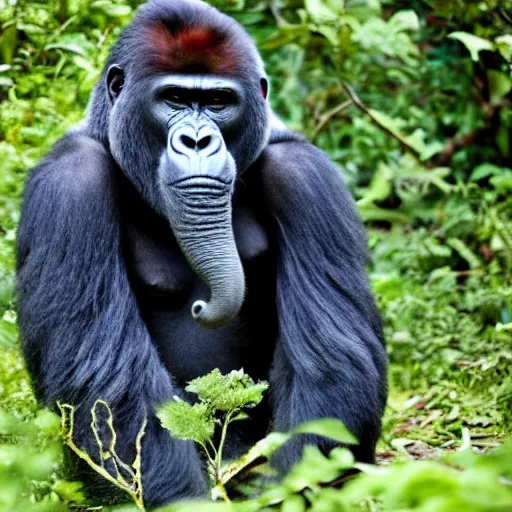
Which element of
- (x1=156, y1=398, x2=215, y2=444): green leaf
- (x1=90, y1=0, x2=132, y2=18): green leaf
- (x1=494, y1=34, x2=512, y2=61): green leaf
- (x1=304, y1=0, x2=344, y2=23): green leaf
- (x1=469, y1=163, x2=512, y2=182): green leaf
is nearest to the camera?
(x1=156, y1=398, x2=215, y2=444): green leaf

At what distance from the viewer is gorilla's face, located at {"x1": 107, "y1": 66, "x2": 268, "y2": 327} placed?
3205 millimetres

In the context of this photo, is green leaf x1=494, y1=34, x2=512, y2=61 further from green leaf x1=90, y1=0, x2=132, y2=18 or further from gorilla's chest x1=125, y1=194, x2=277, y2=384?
green leaf x1=90, y1=0, x2=132, y2=18

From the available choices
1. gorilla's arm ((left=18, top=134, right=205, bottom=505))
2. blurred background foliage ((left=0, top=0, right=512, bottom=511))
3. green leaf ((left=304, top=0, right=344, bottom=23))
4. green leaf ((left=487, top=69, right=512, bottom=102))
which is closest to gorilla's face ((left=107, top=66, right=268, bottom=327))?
gorilla's arm ((left=18, top=134, right=205, bottom=505))

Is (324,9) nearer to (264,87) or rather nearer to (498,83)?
(498,83)

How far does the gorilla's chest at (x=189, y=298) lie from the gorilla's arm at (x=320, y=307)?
15cm

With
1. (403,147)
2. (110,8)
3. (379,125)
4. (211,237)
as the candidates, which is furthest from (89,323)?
(403,147)

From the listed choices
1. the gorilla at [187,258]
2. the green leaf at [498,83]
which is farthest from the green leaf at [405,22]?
the gorilla at [187,258]

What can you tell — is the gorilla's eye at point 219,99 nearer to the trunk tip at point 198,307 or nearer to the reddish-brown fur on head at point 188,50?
the reddish-brown fur on head at point 188,50

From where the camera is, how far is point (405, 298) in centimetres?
520

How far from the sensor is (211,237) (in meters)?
3.21

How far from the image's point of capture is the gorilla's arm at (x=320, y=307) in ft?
→ 11.1

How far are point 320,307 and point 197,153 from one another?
0.72 metres

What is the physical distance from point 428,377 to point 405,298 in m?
0.53

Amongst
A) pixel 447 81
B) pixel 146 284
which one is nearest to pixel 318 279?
pixel 146 284
